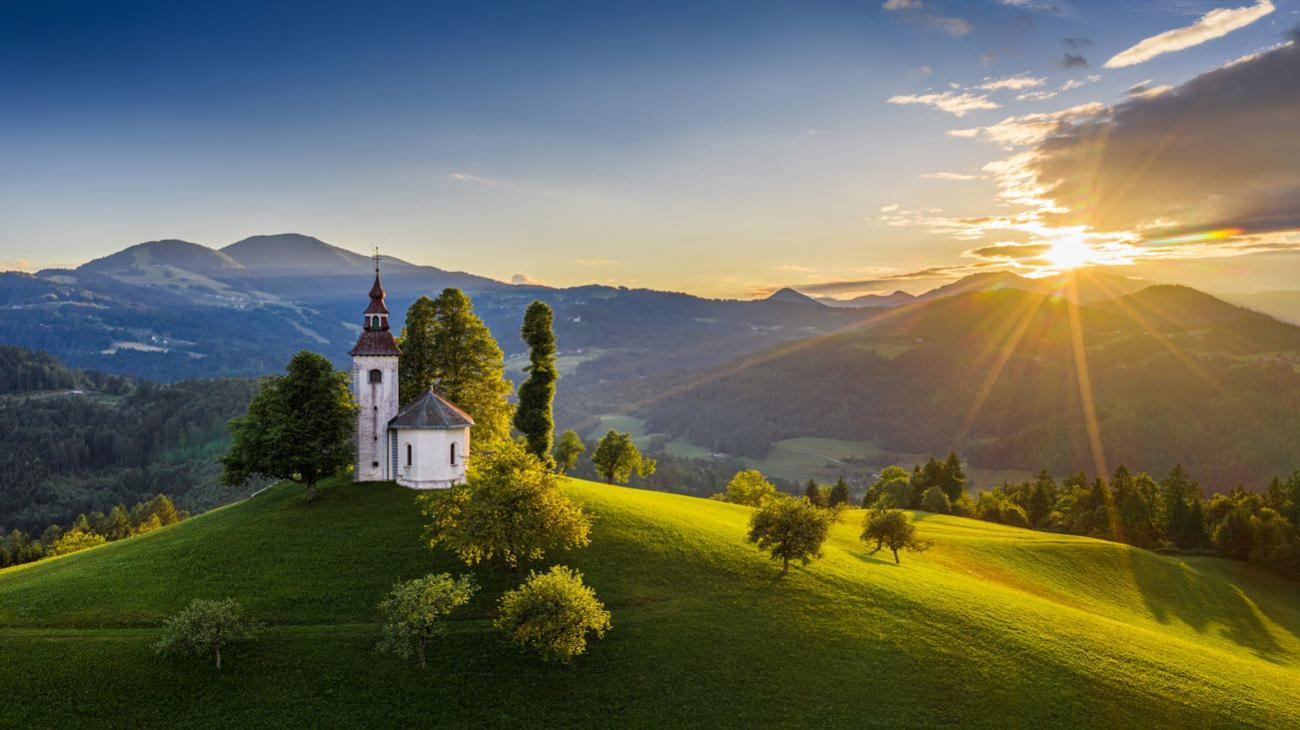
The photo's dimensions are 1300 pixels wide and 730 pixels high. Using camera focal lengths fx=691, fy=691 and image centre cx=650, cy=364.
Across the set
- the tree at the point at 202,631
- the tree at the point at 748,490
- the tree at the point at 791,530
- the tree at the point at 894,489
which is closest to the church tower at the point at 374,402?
the tree at the point at 202,631

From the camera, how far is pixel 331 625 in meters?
39.6

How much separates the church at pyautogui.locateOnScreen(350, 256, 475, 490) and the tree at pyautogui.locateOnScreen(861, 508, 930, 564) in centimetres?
3651

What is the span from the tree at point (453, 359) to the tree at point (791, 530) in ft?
94.8

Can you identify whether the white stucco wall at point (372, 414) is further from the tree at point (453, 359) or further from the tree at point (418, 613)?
the tree at point (418, 613)

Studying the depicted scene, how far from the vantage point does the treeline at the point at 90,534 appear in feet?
325

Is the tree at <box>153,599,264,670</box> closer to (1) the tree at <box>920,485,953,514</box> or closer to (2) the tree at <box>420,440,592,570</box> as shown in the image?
(2) the tree at <box>420,440,592,570</box>

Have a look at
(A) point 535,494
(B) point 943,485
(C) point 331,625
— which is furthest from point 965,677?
(B) point 943,485

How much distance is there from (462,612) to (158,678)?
15.1m

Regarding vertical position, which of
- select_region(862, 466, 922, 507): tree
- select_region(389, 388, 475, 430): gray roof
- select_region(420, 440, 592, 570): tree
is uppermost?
select_region(389, 388, 475, 430): gray roof

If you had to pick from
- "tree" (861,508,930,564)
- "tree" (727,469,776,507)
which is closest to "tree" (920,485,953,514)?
"tree" (727,469,776,507)

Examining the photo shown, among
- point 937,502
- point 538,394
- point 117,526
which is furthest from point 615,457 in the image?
point 117,526

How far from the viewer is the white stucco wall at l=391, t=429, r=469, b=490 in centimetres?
5709

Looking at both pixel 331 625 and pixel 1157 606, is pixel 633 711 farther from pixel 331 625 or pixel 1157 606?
pixel 1157 606

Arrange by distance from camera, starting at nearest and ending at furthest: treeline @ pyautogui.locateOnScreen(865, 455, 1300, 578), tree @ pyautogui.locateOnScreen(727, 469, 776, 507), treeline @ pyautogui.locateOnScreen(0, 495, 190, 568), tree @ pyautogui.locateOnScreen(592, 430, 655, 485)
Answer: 1. treeline @ pyautogui.locateOnScreen(865, 455, 1300, 578)
2. tree @ pyautogui.locateOnScreen(592, 430, 655, 485)
3. treeline @ pyautogui.locateOnScreen(0, 495, 190, 568)
4. tree @ pyautogui.locateOnScreen(727, 469, 776, 507)
